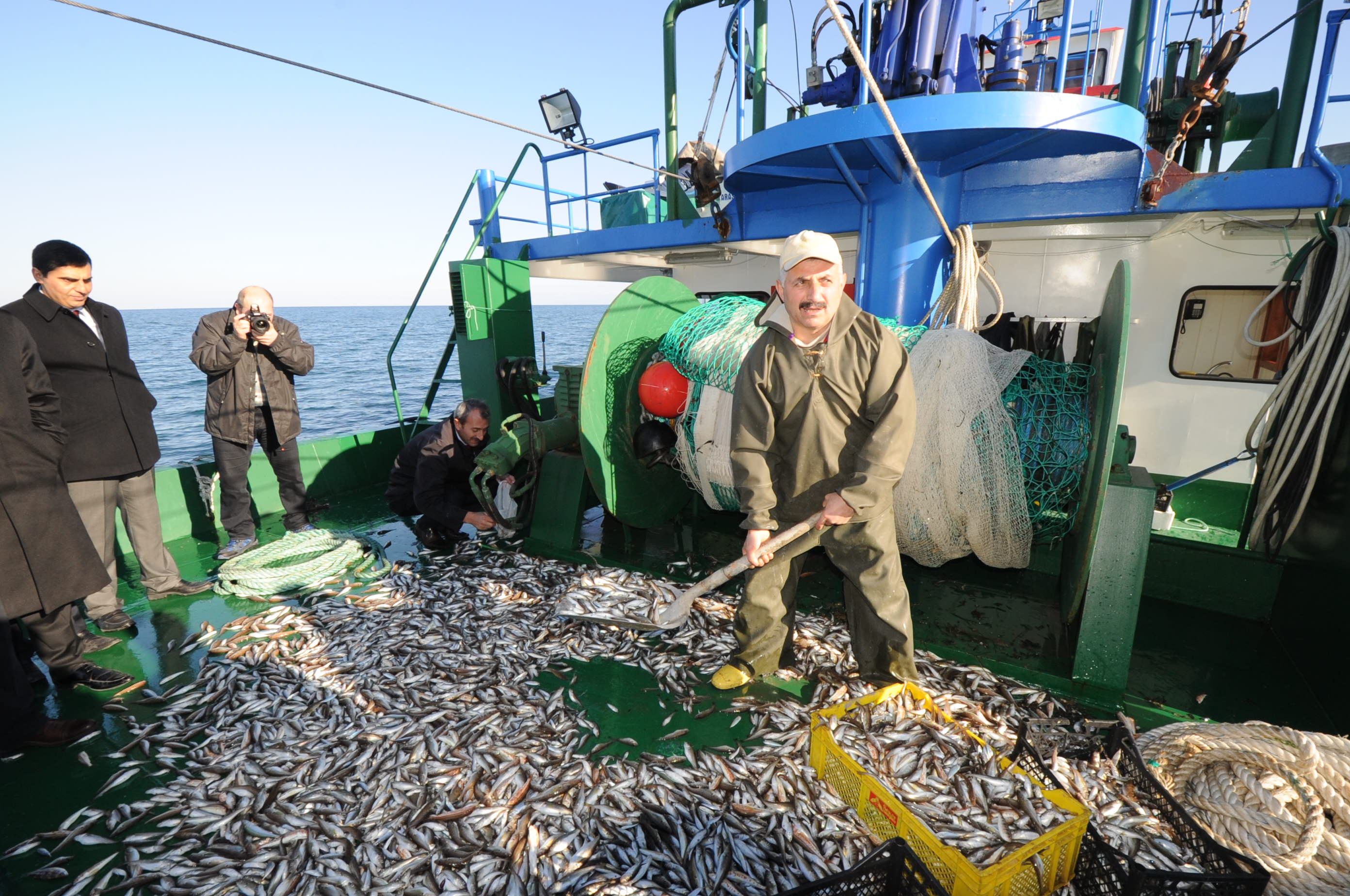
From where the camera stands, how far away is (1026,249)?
8.08m

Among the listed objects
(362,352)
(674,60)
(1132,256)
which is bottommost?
(362,352)

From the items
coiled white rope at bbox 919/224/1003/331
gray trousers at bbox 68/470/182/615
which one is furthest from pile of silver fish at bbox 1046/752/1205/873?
gray trousers at bbox 68/470/182/615

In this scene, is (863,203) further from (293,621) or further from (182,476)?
(182,476)

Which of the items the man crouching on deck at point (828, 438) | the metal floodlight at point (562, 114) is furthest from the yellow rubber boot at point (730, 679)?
the metal floodlight at point (562, 114)

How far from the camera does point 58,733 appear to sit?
3.97 meters

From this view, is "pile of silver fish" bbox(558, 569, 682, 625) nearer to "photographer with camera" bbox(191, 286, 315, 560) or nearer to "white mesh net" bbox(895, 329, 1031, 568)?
"white mesh net" bbox(895, 329, 1031, 568)

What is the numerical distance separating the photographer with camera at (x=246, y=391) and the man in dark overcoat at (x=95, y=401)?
824 mm

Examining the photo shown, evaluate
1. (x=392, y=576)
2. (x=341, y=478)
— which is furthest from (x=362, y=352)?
(x=392, y=576)

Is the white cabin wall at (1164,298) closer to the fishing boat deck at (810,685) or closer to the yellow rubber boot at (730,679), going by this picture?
the fishing boat deck at (810,685)

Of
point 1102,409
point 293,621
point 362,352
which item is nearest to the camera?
point 1102,409

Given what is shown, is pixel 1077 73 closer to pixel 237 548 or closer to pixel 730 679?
pixel 730 679

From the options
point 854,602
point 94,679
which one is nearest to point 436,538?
point 94,679

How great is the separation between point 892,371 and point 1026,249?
5.91 metres

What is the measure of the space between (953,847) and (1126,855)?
0.77 meters
